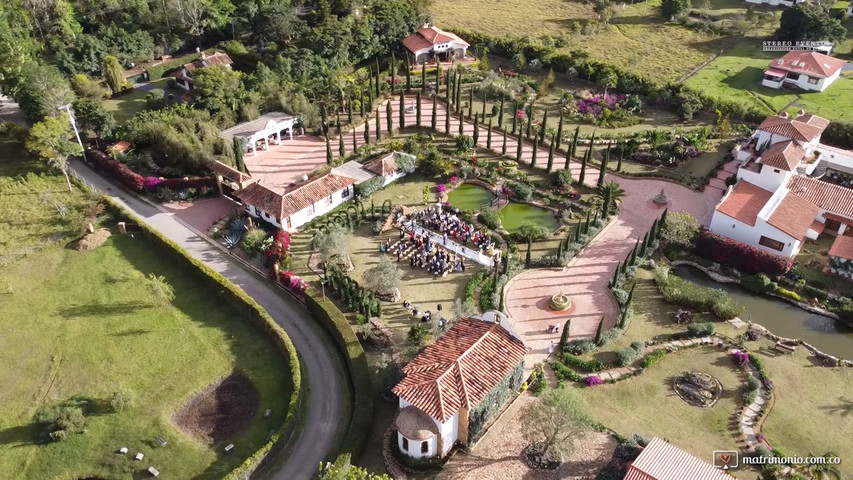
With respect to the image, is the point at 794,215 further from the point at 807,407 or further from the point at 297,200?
the point at 297,200

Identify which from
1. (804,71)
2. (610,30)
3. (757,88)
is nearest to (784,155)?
(757,88)

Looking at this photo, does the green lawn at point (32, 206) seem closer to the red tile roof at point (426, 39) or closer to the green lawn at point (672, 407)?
the green lawn at point (672, 407)

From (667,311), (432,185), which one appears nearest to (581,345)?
(667,311)

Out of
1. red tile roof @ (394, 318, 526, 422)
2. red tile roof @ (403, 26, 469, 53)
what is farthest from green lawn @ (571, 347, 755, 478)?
red tile roof @ (403, 26, 469, 53)

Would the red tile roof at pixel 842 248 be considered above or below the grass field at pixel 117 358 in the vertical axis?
above

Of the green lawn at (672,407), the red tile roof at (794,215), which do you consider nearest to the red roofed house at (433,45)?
the red tile roof at (794,215)

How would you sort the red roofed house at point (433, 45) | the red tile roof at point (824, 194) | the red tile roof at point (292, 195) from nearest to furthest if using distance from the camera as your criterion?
the red tile roof at point (824, 194) → the red tile roof at point (292, 195) → the red roofed house at point (433, 45)
